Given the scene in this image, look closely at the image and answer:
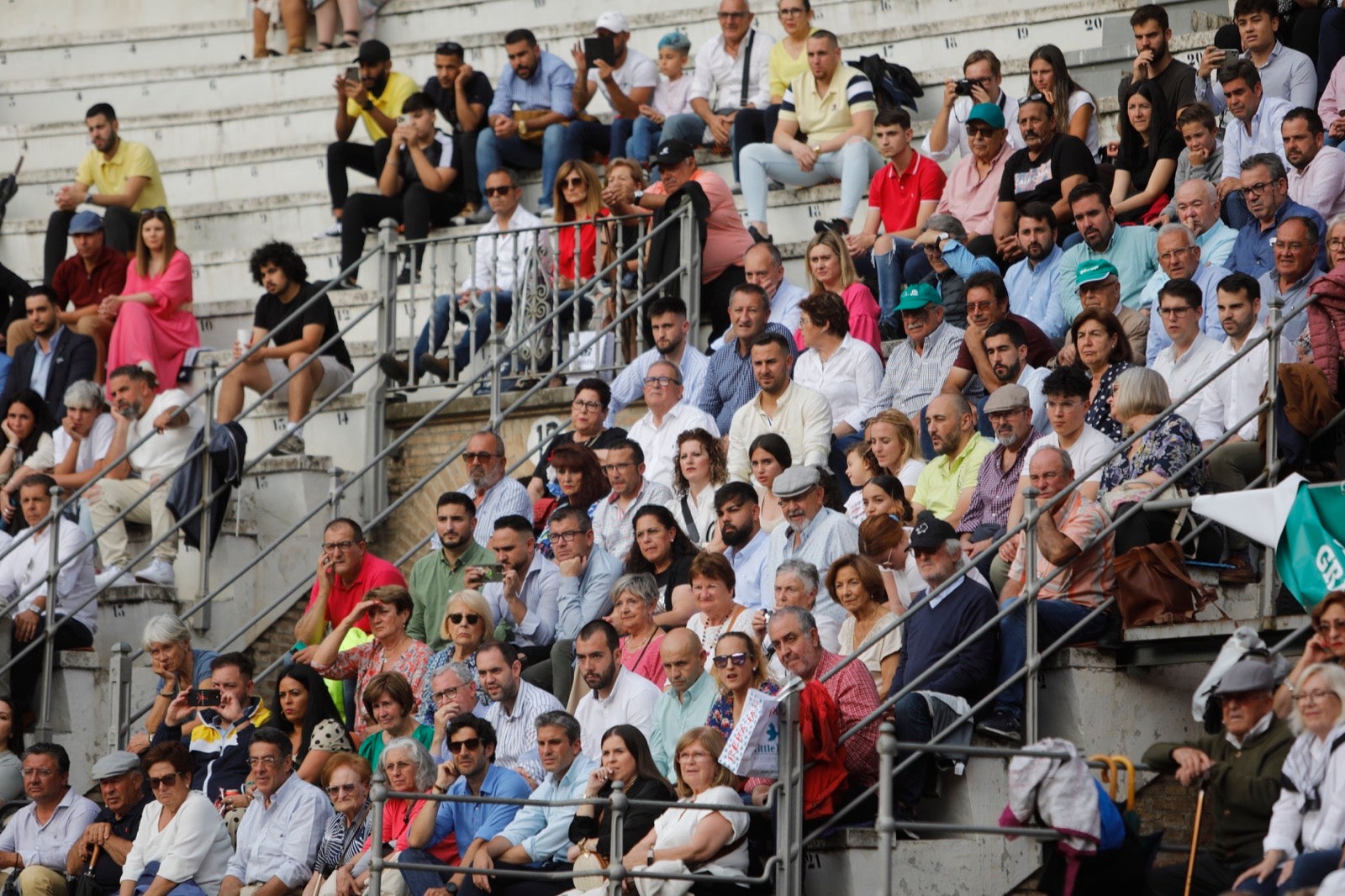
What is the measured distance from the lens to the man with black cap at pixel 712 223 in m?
14.7

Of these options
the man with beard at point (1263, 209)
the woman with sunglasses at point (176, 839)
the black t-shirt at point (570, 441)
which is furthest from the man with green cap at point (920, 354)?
the woman with sunglasses at point (176, 839)

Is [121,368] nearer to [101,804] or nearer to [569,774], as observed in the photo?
[101,804]

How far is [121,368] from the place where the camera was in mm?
14773

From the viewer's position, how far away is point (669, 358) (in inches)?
543

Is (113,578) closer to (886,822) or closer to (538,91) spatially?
(538,91)

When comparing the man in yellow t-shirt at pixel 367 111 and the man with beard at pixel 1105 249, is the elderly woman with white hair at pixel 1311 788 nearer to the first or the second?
the man with beard at pixel 1105 249

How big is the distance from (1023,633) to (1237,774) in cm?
137

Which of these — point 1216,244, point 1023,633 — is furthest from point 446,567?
point 1216,244

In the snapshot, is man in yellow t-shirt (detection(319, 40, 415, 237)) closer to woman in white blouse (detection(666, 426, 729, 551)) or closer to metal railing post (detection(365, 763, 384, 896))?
woman in white blouse (detection(666, 426, 729, 551))

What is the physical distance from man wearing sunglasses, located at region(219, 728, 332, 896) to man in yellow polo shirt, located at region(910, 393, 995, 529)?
3.26 m

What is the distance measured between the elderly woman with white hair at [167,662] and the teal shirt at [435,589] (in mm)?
1120

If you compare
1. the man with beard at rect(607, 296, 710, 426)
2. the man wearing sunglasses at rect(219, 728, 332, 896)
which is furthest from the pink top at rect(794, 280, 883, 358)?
the man wearing sunglasses at rect(219, 728, 332, 896)

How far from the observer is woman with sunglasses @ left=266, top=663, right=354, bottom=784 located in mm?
11758

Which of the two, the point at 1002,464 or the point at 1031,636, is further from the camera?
the point at 1002,464
